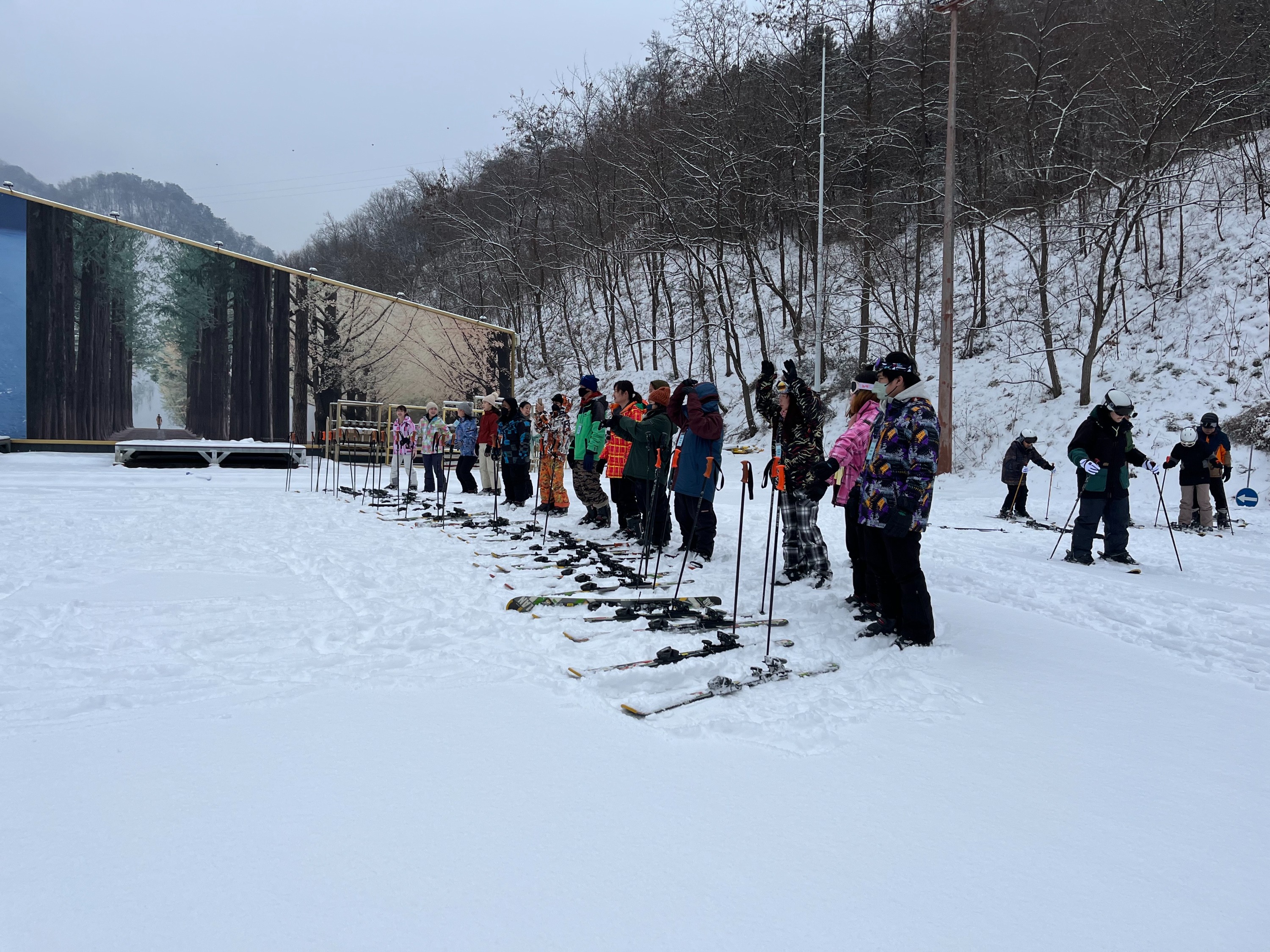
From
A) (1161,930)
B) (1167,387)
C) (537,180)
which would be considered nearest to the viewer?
(1161,930)

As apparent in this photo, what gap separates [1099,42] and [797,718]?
26.9 meters

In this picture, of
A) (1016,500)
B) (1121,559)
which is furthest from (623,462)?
(1016,500)

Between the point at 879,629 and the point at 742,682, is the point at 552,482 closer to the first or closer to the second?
the point at 879,629

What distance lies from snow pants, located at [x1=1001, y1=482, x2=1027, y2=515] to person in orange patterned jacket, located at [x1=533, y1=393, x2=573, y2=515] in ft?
22.8

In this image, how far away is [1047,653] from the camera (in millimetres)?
4969

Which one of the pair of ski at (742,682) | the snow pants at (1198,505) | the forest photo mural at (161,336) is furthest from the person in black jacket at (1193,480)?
the forest photo mural at (161,336)

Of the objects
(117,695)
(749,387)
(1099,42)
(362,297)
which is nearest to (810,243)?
(749,387)

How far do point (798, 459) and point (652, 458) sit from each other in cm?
283

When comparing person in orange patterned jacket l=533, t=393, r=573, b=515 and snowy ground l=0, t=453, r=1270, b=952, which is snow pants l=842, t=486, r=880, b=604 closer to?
snowy ground l=0, t=453, r=1270, b=952

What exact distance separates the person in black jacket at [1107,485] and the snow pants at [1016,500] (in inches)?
160

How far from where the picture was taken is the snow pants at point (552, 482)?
1226 centimetres

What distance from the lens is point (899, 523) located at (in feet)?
16.5

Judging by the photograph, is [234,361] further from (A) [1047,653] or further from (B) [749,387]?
(A) [1047,653]

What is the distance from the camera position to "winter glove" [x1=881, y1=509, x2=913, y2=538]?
5004 millimetres
